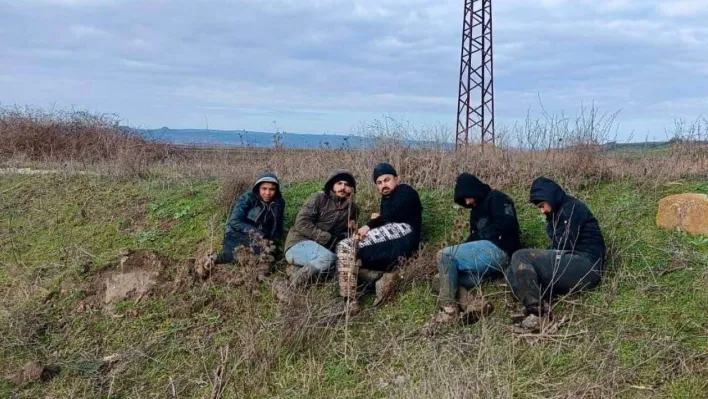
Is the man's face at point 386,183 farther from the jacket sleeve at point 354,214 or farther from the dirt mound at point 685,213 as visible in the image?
the dirt mound at point 685,213

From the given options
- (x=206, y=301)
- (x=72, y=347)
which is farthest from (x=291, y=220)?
(x=72, y=347)

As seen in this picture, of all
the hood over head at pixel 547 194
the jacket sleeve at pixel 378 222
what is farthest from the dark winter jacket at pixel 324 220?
the hood over head at pixel 547 194

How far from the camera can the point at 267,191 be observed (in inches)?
259

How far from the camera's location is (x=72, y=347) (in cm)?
577

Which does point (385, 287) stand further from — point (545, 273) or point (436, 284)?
point (545, 273)

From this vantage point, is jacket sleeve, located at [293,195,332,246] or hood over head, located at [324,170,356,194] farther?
hood over head, located at [324,170,356,194]

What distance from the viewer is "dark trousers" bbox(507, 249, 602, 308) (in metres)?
4.96

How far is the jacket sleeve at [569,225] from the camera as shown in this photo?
Result: 5164mm

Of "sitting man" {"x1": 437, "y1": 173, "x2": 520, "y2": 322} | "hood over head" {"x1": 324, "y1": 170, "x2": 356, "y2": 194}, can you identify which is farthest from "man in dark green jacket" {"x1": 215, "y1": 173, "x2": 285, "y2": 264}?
"sitting man" {"x1": 437, "y1": 173, "x2": 520, "y2": 322}

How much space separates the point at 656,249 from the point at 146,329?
483cm

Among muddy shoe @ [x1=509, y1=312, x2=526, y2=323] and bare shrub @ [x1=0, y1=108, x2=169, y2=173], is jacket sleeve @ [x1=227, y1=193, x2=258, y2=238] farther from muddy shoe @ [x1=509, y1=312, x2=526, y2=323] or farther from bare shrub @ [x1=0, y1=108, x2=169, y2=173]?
bare shrub @ [x1=0, y1=108, x2=169, y2=173]

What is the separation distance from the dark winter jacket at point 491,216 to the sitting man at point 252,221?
6.70 feet

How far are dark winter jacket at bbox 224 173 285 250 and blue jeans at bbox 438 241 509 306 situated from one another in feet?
6.71

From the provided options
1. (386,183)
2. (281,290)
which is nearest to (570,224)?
(386,183)
